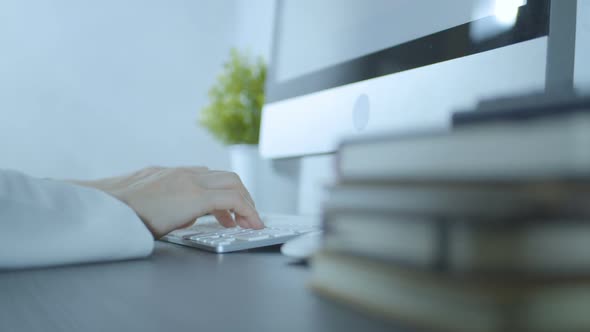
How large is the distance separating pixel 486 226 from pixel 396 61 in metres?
0.57

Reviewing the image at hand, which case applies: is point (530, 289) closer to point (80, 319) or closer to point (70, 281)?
point (80, 319)

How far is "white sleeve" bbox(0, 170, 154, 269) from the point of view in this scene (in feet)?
1.30

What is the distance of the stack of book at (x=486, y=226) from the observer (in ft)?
0.47

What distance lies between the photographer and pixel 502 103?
0.19 m

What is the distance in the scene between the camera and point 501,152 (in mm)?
157

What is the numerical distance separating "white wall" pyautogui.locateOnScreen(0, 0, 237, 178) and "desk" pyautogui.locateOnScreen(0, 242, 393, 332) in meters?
1.51

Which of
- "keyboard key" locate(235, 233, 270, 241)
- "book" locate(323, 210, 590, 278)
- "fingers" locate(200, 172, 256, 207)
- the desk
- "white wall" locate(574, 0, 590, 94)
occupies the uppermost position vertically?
"white wall" locate(574, 0, 590, 94)

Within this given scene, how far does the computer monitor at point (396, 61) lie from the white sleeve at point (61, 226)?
0.85ft

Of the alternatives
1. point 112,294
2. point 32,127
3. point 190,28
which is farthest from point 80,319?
point 190,28

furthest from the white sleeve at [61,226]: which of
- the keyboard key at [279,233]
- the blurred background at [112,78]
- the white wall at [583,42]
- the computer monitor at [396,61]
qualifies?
the blurred background at [112,78]

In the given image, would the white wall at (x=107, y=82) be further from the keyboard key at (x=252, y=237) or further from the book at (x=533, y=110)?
the book at (x=533, y=110)

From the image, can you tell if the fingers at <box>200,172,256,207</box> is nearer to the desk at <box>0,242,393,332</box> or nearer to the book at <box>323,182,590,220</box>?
the desk at <box>0,242,393,332</box>

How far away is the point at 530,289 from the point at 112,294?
245 mm

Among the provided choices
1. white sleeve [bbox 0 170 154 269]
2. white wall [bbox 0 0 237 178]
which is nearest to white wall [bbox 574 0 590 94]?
white sleeve [bbox 0 170 154 269]
